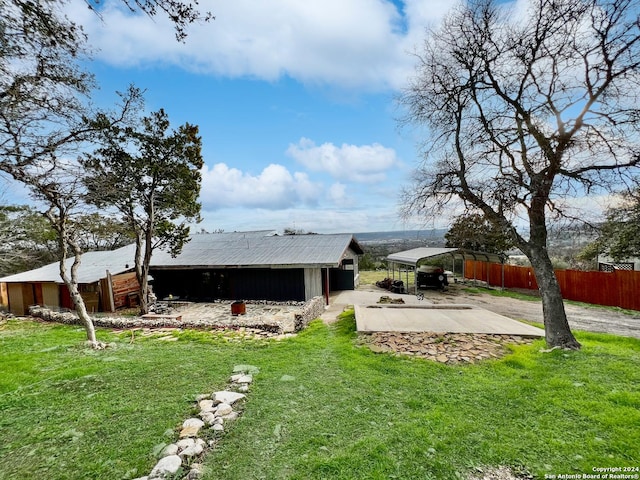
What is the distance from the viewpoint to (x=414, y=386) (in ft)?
15.6

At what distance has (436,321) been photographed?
8633 millimetres

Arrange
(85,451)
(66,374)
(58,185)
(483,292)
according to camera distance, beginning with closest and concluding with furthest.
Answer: (85,451) → (66,374) → (58,185) → (483,292)

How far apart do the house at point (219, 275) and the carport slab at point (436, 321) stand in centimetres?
425

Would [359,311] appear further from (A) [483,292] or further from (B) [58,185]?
(A) [483,292]

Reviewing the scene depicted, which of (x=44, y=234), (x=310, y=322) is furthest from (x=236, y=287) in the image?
(x=44, y=234)

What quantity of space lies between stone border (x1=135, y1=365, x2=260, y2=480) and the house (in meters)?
9.28

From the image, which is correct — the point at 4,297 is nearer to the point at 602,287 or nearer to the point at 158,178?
the point at 158,178

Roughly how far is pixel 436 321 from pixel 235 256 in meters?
11.2

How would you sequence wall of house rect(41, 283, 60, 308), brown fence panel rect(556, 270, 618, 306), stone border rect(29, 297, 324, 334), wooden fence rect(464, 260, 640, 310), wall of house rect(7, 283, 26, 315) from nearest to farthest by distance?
stone border rect(29, 297, 324, 334) → wooden fence rect(464, 260, 640, 310) → brown fence panel rect(556, 270, 618, 306) → wall of house rect(41, 283, 60, 308) → wall of house rect(7, 283, 26, 315)

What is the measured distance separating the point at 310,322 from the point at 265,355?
3672 millimetres

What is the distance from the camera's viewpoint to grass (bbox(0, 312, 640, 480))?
3033 millimetres

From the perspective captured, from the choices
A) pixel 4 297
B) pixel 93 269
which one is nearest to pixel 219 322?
pixel 93 269

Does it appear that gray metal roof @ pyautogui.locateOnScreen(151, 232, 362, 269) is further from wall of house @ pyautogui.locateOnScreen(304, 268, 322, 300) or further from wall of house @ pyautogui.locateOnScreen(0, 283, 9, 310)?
wall of house @ pyautogui.locateOnScreen(0, 283, 9, 310)

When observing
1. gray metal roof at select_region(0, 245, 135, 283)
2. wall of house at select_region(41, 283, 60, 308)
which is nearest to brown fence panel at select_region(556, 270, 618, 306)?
gray metal roof at select_region(0, 245, 135, 283)
